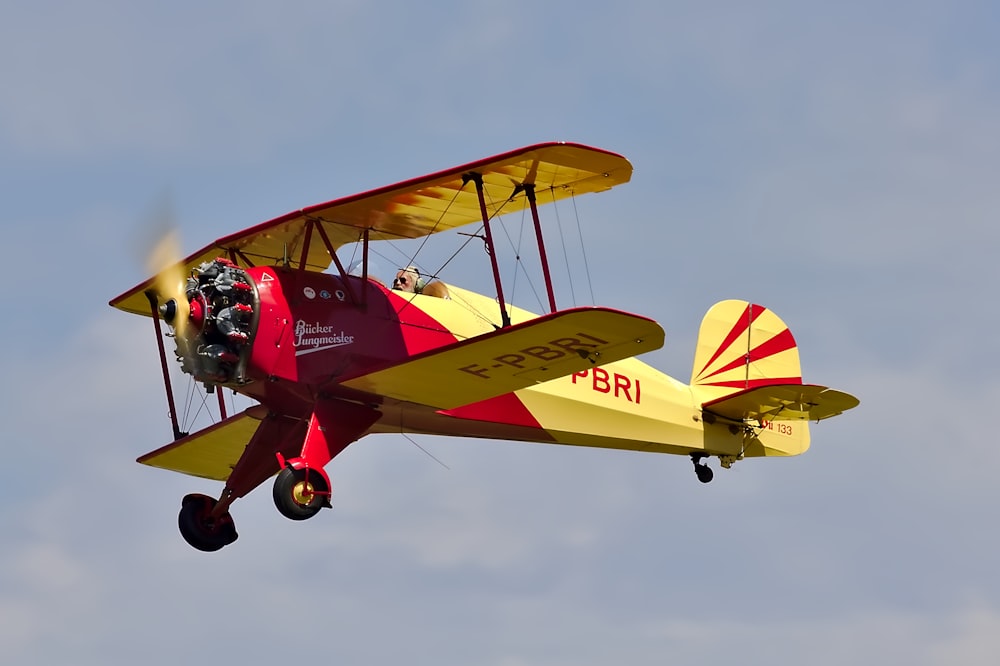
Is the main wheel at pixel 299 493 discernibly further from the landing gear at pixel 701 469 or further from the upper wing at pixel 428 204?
the landing gear at pixel 701 469

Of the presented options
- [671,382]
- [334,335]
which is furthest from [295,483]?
[671,382]

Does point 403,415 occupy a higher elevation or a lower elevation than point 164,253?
lower

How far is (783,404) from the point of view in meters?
18.5

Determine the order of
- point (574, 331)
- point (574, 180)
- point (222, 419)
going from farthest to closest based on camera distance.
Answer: point (222, 419) < point (574, 180) < point (574, 331)

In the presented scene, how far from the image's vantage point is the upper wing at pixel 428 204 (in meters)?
14.2

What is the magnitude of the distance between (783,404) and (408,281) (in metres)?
5.01

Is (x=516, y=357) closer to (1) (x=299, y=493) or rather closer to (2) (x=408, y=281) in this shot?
(2) (x=408, y=281)

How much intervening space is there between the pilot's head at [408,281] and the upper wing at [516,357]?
112 centimetres

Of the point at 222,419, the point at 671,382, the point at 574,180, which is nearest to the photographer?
the point at 574,180

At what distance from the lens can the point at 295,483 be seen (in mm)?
14594

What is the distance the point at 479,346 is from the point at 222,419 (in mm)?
4019

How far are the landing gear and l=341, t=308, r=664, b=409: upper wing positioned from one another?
4.20m

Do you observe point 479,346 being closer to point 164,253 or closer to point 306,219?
point 306,219

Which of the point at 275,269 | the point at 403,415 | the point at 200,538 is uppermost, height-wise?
the point at 275,269
